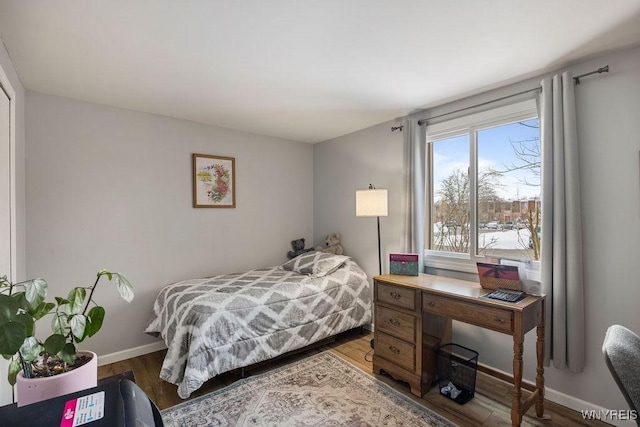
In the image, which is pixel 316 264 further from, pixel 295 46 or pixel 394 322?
pixel 295 46

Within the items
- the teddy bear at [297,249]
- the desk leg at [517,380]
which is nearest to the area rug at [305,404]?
the desk leg at [517,380]

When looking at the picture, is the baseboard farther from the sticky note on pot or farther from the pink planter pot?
the sticky note on pot

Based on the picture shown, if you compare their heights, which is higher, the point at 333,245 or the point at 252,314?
the point at 333,245

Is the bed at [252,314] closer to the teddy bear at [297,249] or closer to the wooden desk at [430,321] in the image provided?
the teddy bear at [297,249]

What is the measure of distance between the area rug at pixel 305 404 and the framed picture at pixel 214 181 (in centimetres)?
184

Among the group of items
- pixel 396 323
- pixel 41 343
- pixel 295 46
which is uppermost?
pixel 295 46

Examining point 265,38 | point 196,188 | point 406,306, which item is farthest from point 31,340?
point 196,188

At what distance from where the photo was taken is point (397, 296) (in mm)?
2438

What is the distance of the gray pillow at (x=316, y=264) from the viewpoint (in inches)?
128

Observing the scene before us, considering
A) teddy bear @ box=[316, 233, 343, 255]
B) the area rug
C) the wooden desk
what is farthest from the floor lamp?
the area rug

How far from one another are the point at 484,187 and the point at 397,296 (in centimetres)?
122

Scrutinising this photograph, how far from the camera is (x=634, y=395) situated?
0.99 meters

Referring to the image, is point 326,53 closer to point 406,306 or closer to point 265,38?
point 265,38

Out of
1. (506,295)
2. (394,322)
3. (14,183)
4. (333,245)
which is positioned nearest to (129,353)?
(14,183)
